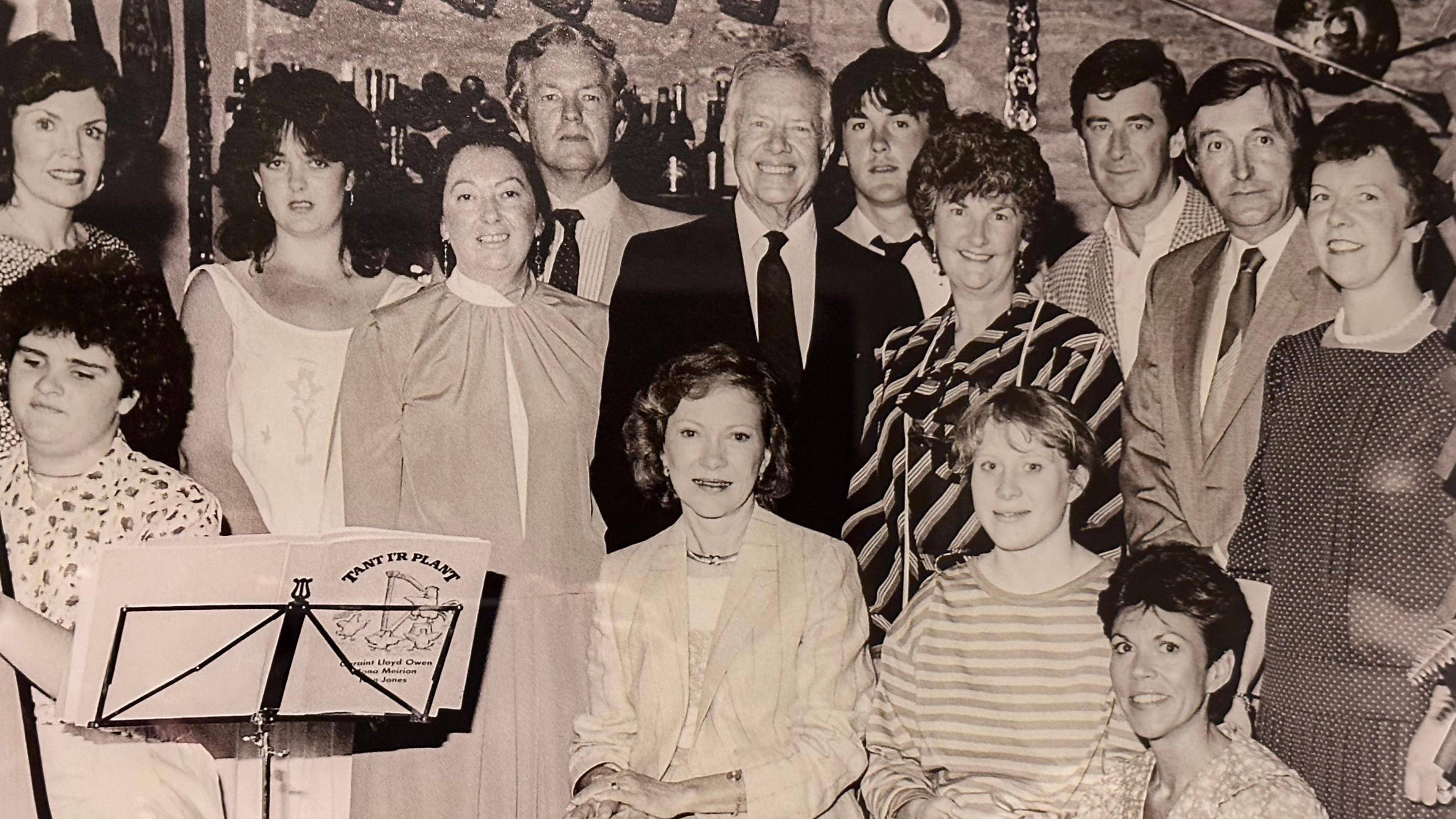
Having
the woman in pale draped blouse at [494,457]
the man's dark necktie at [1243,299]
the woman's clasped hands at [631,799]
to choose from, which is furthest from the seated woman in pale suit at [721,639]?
the man's dark necktie at [1243,299]

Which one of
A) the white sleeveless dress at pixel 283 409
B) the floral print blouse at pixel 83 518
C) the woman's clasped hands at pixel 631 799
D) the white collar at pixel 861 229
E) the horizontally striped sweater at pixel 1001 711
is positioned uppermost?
the white collar at pixel 861 229

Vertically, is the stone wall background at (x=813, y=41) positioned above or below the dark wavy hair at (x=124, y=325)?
above

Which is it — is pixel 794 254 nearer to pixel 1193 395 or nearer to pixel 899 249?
pixel 899 249

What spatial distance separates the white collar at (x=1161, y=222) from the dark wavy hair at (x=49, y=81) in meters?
2.43

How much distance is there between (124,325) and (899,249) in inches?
73.5

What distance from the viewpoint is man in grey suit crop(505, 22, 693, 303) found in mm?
3582

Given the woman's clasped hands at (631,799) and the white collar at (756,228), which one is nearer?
the woman's clasped hands at (631,799)

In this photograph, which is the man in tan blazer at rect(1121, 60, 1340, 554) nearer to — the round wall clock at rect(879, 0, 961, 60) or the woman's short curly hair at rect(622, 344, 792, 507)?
the round wall clock at rect(879, 0, 961, 60)

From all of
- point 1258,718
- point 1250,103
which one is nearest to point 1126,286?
point 1250,103

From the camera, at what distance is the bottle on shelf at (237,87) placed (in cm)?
353

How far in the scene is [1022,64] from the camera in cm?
368

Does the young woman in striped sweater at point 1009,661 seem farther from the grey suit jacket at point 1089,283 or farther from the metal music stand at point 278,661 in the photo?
the metal music stand at point 278,661

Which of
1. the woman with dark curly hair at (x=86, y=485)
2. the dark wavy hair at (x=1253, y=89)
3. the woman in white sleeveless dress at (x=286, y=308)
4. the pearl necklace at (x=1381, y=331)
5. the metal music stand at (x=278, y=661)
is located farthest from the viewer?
the dark wavy hair at (x=1253, y=89)

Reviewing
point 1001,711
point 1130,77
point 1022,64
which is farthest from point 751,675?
point 1130,77
